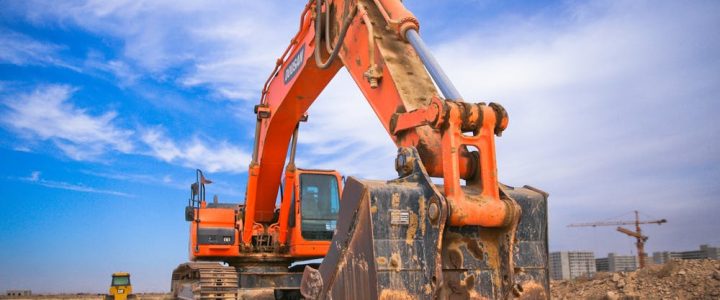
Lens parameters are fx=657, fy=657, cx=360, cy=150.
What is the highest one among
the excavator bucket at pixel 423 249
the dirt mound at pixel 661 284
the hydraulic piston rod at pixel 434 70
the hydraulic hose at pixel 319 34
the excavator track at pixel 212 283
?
the hydraulic hose at pixel 319 34

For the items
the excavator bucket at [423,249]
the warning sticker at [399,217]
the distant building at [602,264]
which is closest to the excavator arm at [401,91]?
the excavator bucket at [423,249]

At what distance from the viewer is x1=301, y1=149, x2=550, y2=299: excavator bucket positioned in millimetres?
4164

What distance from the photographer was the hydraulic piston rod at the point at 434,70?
4.91m

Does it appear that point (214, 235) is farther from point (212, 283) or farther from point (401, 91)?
point (401, 91)

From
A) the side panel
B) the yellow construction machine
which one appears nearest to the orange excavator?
the side panel

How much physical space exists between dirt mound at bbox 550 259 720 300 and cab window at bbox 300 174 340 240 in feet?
18.9

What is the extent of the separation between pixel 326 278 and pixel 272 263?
18.5 ft

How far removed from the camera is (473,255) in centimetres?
441

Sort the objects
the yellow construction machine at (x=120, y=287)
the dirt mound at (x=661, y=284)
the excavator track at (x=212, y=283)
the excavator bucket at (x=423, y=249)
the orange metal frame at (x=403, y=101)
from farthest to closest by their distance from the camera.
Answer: the yellow construction machine at (x=120, y=287) → the dirt mound at (x=661, y=284) → the excavator track at (x=212, y=283) → the orange metal frame at (x=403, y=101) → the excavator bucket at (x=423, y=249)

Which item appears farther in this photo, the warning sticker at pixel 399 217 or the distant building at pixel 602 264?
the distant building at pixel 602 264

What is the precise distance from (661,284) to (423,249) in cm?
987

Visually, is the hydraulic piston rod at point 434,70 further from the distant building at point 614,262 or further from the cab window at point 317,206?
the distant building at point 614,262

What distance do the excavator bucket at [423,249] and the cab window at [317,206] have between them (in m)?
5.04

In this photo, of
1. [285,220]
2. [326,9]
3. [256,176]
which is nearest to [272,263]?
[285,220]
